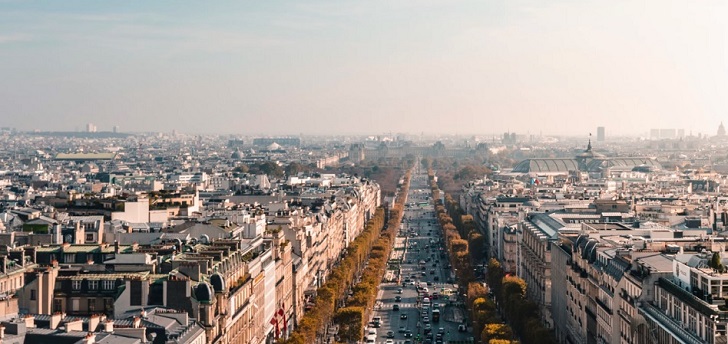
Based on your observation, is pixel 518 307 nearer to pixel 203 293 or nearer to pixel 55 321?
pixel 203 293

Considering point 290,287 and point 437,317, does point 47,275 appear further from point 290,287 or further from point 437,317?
point 437,317

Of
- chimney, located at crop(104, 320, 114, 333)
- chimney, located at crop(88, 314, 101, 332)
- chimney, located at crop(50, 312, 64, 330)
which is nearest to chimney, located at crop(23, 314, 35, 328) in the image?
chimney, located at crop(50, 312, 64, 330)

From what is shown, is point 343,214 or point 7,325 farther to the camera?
point 343,214

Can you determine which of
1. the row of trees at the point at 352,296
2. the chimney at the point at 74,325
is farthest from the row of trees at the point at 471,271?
the chimney at the point at 74,325

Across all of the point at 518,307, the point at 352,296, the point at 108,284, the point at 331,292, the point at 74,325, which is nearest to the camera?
the point at 74,325

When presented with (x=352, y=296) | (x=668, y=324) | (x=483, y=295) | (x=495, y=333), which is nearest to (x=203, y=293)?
(x=668, y=324)

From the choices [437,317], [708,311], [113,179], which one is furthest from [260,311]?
[113,179]
